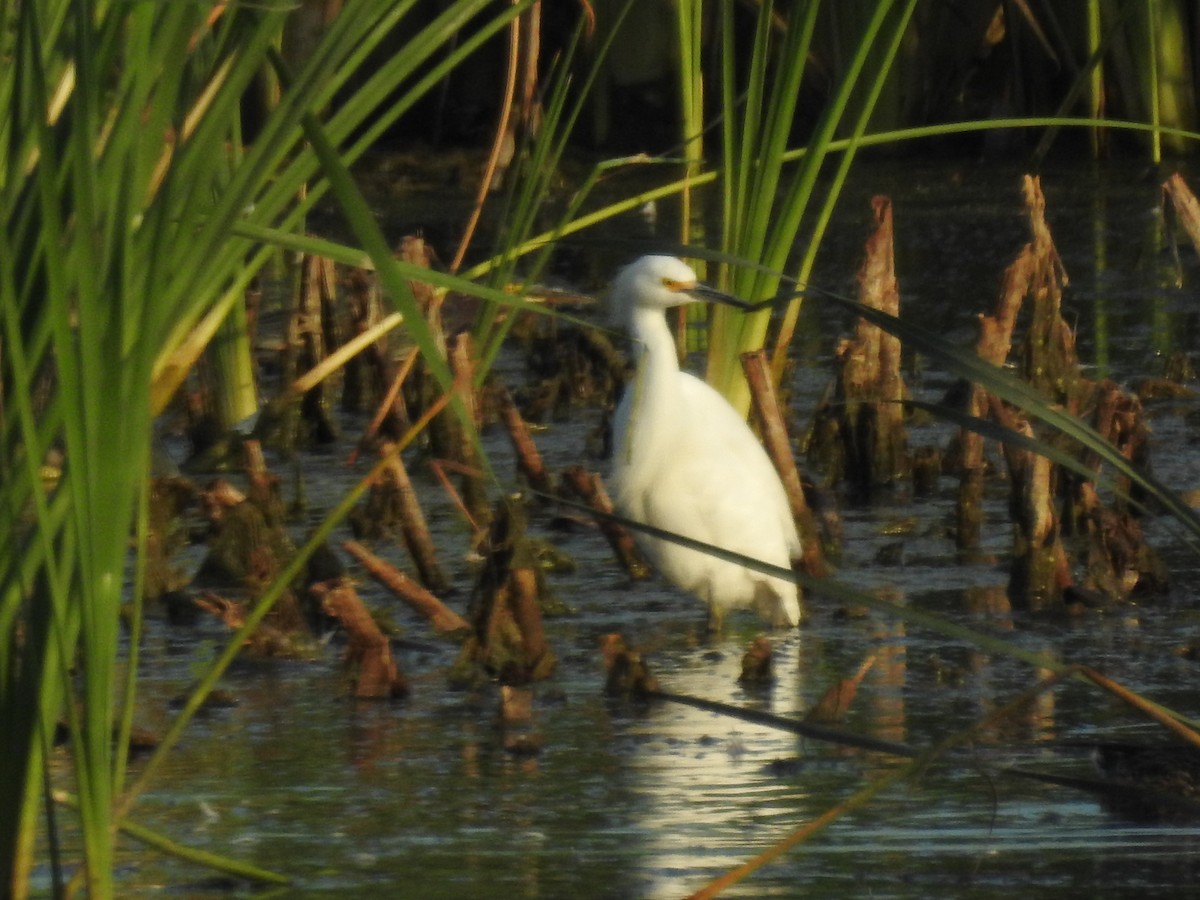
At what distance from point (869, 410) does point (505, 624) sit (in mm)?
1866

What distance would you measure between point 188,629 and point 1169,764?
2.20 meters

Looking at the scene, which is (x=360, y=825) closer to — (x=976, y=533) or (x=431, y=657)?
(x=431, y=657)

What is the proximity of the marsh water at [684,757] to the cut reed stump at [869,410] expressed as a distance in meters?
0.13

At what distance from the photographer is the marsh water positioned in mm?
2812

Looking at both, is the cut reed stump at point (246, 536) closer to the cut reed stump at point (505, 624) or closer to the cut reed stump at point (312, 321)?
the cut reed stump at point (505, 624)

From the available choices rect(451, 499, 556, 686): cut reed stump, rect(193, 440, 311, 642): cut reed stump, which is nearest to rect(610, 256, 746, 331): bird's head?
rect(193, 440, 311, 642): cut reed stump

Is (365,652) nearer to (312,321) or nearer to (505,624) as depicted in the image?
(505,624)

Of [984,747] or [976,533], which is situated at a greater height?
[976,533]

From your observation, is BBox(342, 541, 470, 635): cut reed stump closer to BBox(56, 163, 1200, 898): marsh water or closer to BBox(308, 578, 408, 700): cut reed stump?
BBox(56, 163, 1200, 898): marsh water

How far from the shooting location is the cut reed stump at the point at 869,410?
5.50m

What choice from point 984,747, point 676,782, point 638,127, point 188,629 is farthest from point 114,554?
point 638,127

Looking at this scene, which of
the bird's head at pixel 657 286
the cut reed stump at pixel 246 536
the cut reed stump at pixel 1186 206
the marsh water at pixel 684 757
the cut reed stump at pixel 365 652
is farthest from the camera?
the cut reed stump at pixel 1186 206

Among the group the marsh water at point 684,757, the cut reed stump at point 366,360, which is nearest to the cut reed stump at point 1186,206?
the marsh water at point 684,757

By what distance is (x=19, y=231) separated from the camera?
6.45ft
